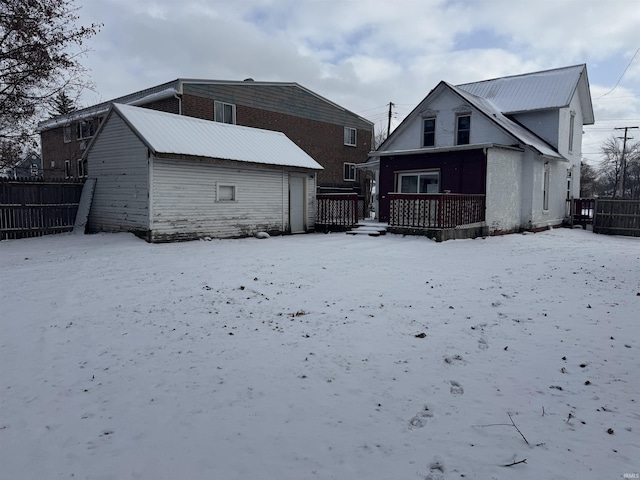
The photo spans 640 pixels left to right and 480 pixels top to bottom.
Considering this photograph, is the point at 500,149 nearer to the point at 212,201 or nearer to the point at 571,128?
the point at 571,128

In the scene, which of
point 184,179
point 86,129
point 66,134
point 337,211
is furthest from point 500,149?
point 66,134

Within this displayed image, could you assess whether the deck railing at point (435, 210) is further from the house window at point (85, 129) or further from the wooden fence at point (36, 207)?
the house window at point (85, 129)

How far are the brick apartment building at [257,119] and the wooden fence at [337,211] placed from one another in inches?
355

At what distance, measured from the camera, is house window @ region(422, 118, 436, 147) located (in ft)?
67.2

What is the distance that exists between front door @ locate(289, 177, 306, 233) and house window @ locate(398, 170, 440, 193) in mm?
4807

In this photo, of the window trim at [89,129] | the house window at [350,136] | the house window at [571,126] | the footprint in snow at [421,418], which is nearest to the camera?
the footprint in snow at [421,418]

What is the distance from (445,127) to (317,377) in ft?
60.5

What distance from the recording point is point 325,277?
825cm

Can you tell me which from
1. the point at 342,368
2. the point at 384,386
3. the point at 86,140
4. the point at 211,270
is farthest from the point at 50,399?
the point at 86,140

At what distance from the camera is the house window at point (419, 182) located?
18.7m

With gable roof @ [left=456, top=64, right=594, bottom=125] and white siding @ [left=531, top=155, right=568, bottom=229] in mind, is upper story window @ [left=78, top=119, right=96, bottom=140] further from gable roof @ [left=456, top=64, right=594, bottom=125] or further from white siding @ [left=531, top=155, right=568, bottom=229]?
white siding @ [left=531, top=155, right=568, bottom=229]

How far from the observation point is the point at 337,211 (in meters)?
18.8

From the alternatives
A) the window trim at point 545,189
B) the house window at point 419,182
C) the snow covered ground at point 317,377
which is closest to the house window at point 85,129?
the house window at point 419,182

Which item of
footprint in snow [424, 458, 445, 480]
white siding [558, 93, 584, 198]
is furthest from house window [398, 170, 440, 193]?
footprint in snow [424, 458, 445, 480]
